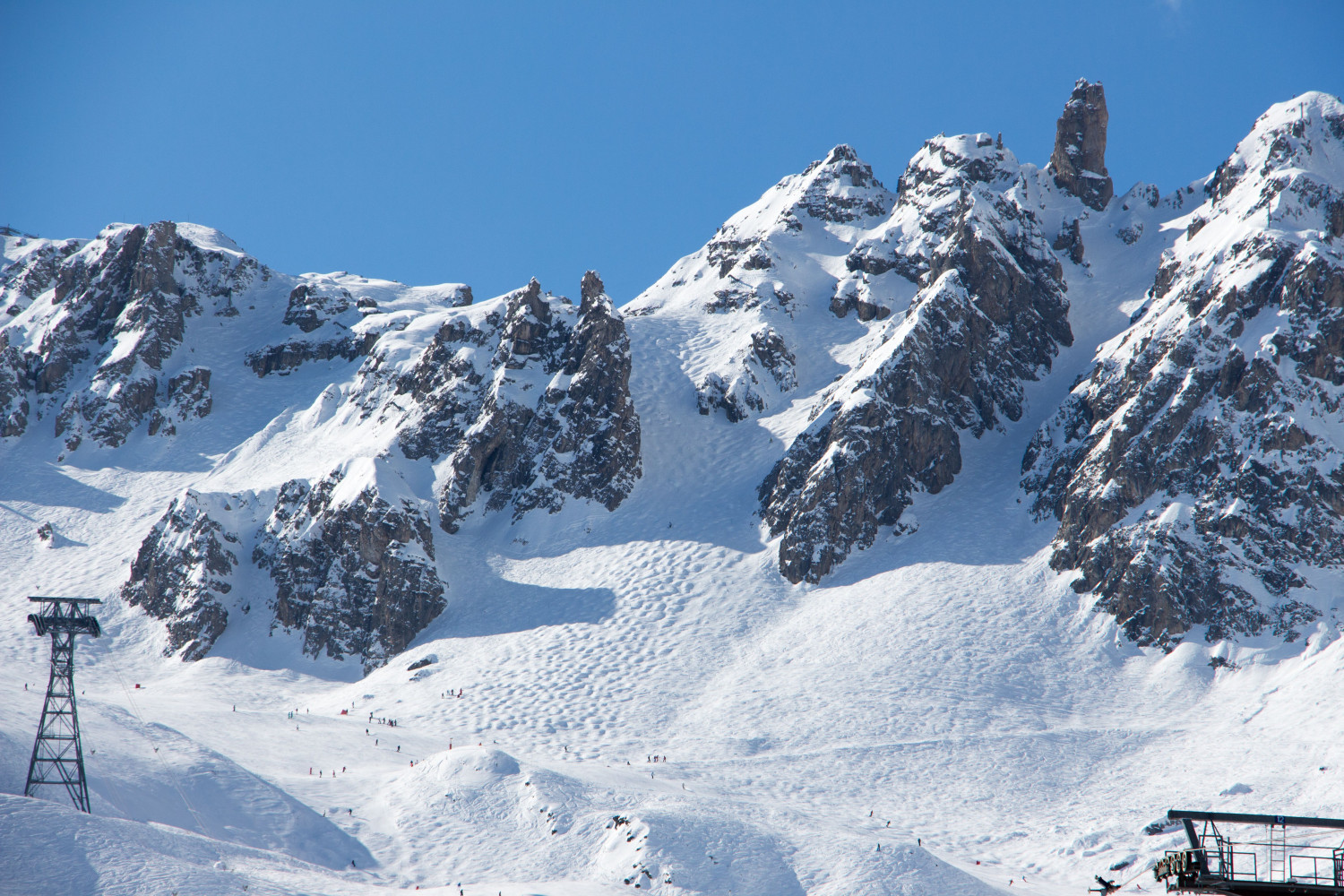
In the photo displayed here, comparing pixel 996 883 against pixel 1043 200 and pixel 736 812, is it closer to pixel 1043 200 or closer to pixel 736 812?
pixel 736 812

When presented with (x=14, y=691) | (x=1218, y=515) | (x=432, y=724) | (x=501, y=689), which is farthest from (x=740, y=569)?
(x=14, y=691)

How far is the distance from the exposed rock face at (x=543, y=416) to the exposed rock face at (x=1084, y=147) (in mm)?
55138

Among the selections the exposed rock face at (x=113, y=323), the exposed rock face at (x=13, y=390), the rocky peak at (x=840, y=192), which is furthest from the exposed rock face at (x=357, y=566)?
the rocky peak at (x=840, y=192)

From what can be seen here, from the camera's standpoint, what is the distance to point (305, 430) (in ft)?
345

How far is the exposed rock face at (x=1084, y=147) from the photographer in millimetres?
120188

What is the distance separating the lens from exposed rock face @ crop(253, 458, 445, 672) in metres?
80.8

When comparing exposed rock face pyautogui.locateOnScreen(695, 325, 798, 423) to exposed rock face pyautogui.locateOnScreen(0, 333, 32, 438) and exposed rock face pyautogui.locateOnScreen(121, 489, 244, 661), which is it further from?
exposed rock face pyautogui.locateOnScreen(0, 333, 32, 438)

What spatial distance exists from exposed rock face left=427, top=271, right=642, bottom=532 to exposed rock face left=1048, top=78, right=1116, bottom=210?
5514 centimetres

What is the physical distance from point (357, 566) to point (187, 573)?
14006 millimetres

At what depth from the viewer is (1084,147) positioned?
12100 cm

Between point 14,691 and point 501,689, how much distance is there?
1100 inches

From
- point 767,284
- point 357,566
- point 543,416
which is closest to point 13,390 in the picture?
point 357,566

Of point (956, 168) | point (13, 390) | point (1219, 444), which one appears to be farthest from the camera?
point (956, 168)

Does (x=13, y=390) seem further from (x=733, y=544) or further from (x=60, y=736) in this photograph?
(x=733, y=544)
